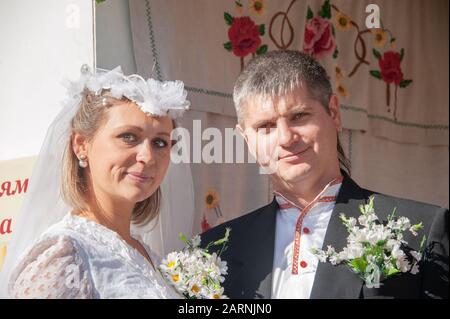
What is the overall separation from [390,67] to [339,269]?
5.70 feet

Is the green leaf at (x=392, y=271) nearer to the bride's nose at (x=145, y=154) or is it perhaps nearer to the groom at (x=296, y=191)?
the groom at (x=296, y=191)

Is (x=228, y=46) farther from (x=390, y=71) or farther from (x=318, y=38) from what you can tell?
(x=390, y=71)

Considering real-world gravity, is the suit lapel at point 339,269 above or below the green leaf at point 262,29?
below

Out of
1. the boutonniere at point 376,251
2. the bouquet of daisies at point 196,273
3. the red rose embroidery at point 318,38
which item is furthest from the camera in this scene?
the red rose embroidery at point 318,38

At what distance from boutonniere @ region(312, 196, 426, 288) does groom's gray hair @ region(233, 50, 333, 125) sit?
439 millimetres

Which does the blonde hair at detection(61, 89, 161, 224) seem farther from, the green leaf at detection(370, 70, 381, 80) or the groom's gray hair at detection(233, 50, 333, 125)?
the green leaf at detection(370, 70, 381, 80)

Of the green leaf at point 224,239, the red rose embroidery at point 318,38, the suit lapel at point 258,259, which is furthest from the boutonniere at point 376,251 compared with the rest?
the red rose embroidery at point 318,38

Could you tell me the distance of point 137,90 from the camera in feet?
8.84

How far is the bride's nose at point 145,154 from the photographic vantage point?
2.65 m

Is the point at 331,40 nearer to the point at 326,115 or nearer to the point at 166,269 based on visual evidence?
the point at 326,115

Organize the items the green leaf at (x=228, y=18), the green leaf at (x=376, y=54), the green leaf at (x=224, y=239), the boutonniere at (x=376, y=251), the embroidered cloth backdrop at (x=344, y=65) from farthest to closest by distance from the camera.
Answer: the green leaf at (x=376, y=54), the green leaf at (x=228, y=18), the embroidered cloth backdrop at (x=344, y=65), the green leaf at (x=224, y=239), the boutonniere at (x=376, y=251)

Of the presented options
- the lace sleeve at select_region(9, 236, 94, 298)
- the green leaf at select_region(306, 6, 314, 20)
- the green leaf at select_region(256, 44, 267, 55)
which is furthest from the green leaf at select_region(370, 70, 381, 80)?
the lace sleeve at select_region(9, 236, 94, 298)
